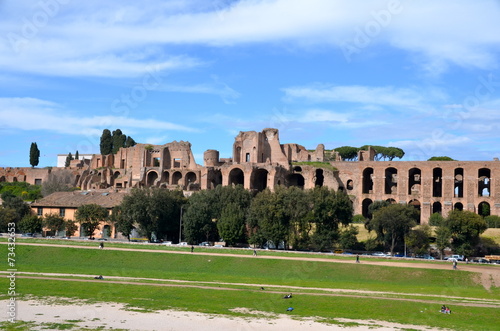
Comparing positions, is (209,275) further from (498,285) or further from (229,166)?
(229,166)

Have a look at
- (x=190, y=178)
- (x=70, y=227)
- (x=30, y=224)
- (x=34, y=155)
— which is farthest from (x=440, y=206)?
(x=34, y=155)

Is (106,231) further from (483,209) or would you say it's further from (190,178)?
(483,209)

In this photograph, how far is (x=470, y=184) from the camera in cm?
6506

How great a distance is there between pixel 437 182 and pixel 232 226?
33.2 m

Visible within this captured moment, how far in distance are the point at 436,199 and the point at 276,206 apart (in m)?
26.8

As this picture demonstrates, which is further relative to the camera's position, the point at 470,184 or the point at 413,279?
the point at 470,184

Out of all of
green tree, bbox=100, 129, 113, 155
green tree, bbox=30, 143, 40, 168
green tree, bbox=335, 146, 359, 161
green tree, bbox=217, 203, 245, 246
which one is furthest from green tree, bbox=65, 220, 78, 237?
green tree, bbox=335, 146, 359, 161

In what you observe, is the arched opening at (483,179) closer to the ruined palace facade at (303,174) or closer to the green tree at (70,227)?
the ruined palace facade at (303,174)

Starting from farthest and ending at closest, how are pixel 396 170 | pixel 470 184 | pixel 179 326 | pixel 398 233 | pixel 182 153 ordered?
pixel 182 153 → pixel 396 170 → pixel 470 184 → pixel 398 233 → pixel 179 326

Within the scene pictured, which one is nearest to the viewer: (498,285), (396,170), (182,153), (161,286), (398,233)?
(161,286)

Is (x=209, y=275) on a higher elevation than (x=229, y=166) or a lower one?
lower

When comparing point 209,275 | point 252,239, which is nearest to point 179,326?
point 209,275

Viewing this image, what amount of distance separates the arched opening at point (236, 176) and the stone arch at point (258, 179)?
82.5 inches

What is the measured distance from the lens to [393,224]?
45.8 metres
